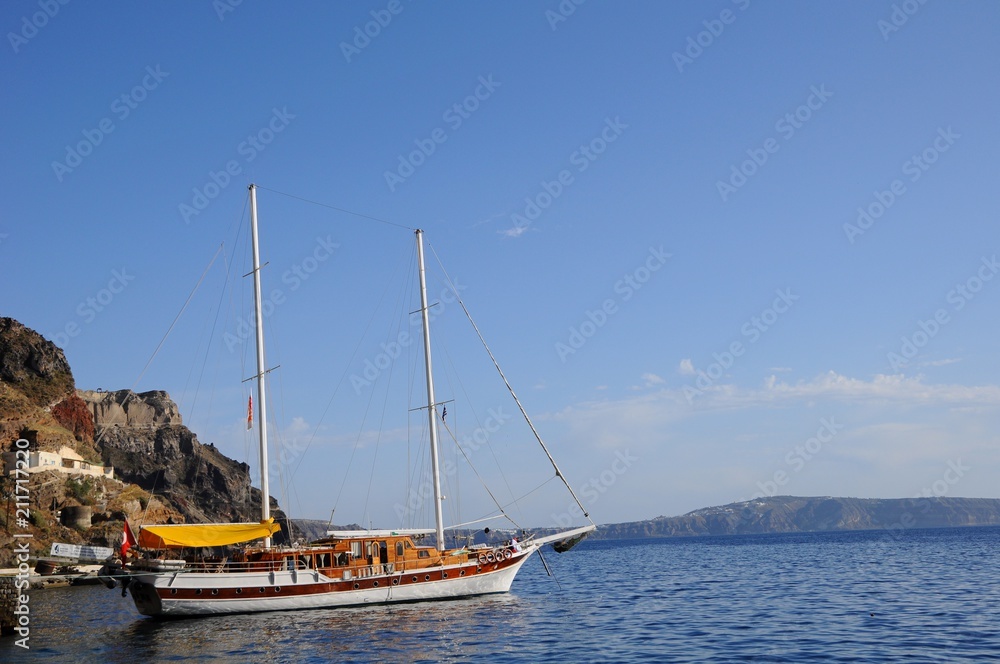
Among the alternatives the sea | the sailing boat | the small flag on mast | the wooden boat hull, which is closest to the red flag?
the small flag on mast

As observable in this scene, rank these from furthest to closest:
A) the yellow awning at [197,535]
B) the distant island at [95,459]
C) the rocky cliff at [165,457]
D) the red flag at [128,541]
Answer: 1. the rocky cliff at [165,457]
2. the distant island at [95,459]
3. the yellow awning at [197,535]
4. the red flag at [128,541]

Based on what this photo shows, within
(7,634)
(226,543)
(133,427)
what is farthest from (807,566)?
(133,427)

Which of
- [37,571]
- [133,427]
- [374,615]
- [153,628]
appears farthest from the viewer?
[133,427]

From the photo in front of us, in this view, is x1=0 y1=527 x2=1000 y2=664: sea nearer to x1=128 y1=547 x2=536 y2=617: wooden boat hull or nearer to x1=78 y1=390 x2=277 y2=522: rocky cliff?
x1=128 y1=547 x2=536 y2=617: wooden boat hull

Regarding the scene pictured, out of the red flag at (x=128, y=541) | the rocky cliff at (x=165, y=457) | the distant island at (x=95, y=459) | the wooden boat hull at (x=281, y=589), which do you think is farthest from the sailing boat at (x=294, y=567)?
the rocky cliff at (x=165, y=457)

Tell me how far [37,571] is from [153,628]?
3880 cm

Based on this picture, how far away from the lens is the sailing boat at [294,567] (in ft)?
128

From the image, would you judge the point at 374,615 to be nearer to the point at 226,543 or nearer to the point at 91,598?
the point at 226,543

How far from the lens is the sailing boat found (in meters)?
38.9

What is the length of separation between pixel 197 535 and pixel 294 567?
5.00 metres

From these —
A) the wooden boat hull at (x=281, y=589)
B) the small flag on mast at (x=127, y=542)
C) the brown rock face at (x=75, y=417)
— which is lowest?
the wooden boat hull at (x=281, y=589)

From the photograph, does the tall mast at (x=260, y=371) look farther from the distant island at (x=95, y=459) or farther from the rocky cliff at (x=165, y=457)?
the rocky cliff at (x=165, y=457)

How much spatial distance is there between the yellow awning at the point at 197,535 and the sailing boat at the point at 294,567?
48mm

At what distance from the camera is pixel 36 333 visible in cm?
11656
